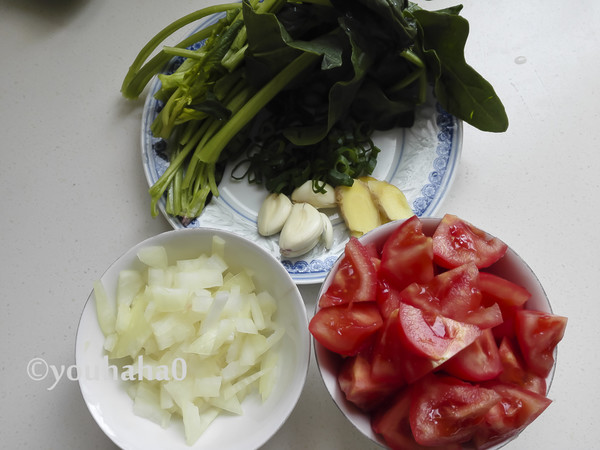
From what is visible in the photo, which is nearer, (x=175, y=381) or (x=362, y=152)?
(x=175, y=381)

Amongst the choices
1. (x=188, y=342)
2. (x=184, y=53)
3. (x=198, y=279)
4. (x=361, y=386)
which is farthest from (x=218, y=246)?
(x=184, y=53)

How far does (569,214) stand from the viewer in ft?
4.47

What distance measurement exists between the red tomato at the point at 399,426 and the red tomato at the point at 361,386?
25mm

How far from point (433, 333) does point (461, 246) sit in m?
0.21

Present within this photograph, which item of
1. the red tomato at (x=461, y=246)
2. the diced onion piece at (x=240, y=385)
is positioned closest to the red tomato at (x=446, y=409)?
the red tomato at (x=461, y=246)

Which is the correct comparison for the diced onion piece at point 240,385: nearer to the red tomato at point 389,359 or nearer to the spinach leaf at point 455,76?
the red tomato at point 389,359

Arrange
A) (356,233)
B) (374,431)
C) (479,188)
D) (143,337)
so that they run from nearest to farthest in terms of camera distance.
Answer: (374,431) → (143,337) → (356,233) → (479,188)

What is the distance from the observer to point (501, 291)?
947mm

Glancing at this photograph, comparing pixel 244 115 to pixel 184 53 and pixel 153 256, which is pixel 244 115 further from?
pixel 153 256

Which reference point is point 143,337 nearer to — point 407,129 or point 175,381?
point 175,381

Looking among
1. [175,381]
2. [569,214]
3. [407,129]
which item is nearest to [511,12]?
[407,129]

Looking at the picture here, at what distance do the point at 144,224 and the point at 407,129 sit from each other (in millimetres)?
739

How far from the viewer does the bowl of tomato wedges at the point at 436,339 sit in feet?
2.75

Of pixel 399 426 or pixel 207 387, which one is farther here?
pixel 207 387
